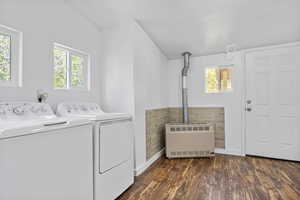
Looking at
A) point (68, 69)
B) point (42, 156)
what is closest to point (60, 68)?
point (68, 69)

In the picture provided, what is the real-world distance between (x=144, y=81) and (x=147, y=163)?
1323 mm

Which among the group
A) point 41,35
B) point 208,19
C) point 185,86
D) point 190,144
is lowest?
point 190,144

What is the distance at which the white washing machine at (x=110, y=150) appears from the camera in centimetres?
170

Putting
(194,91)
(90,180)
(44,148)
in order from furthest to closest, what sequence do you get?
(194,91)
(90,180)
(44,148)

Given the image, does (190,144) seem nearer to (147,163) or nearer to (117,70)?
(147,163)

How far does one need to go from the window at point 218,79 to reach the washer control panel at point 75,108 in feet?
7.78

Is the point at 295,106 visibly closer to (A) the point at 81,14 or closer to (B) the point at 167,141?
(B) the point at 167,141

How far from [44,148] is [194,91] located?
3.07m

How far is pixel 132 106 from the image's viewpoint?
2.46 metres

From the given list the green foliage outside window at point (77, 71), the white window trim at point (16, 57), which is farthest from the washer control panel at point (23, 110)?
the green foliage outside window at point (77, 71)

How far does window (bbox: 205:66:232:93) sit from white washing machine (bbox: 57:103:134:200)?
7.14ft

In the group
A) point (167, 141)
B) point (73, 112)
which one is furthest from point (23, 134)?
point (167, 141)

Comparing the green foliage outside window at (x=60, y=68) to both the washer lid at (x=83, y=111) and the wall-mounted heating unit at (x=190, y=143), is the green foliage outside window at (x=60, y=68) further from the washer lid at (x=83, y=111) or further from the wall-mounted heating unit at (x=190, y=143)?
the wall-mounted heating unit at (x=190, y=143)

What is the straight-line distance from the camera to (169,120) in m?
3.95
